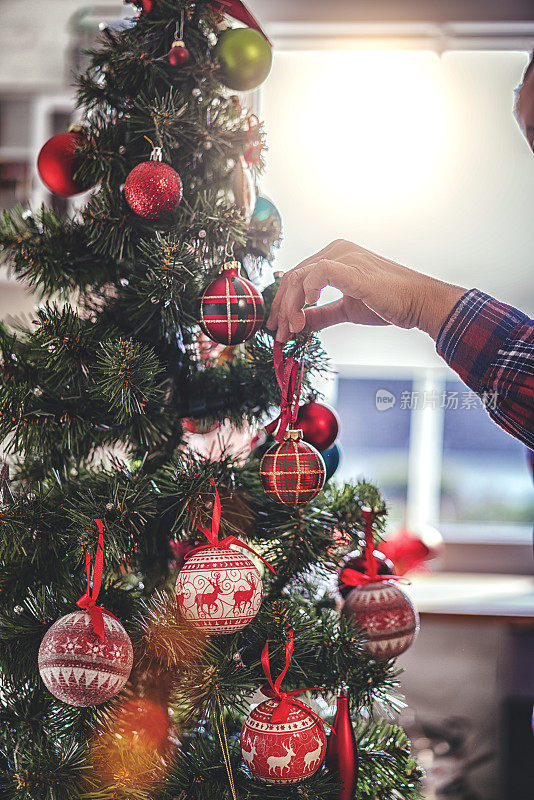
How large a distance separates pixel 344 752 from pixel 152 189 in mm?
631

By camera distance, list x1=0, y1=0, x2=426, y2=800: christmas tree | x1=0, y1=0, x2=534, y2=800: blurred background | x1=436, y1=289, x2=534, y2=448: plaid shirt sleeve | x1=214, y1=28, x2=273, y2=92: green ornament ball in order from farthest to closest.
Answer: x1=0, y1=0, x2=534, y2=800: blurred background, x1=214, y1=28, x2=273, y2=92: green ornament ball, x1=0, y1=0, x2=426, y2=800: christmas tree, x1=436, y1=289, x2=534, y2=448: plaid shirt sleeve

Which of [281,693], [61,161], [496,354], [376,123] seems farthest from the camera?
[376,123]

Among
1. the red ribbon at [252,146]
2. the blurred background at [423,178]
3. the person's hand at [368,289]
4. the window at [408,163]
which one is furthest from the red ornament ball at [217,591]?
the window at [408,163]

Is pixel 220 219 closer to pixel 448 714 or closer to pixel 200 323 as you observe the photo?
pixel 200 323

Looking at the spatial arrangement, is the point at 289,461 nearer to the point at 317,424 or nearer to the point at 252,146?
the point at 317,424

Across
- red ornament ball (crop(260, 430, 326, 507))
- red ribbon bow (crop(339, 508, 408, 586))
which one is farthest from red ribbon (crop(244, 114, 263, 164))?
red ribbon bow (crop(339, 508, 408, 586))

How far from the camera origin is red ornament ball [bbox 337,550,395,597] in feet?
2.68


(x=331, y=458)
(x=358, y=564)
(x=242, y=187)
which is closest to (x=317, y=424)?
(x=331, y=458)

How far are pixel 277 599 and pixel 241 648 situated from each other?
0.07 meters

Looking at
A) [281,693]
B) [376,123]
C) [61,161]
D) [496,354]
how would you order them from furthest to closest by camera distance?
[376,123], [61,161], [281,693], [496,354]

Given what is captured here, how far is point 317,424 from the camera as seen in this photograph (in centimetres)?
80

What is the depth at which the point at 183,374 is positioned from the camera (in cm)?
82

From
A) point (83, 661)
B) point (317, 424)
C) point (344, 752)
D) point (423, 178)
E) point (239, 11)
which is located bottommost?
point (344, 752)

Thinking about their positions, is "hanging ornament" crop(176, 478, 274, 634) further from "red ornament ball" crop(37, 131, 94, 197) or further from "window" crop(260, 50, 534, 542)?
"window" crop(260, 50, 534, 542)
